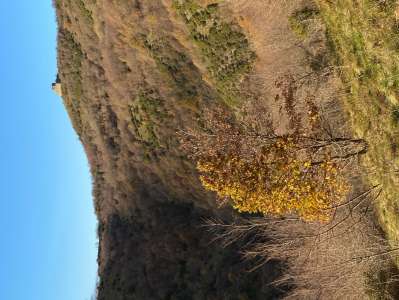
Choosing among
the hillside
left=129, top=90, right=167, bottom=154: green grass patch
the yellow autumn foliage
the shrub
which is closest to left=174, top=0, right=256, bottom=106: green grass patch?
the hillside

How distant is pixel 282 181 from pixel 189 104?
38.9 ft

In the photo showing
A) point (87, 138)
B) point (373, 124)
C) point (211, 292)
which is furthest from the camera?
point (87, 138)

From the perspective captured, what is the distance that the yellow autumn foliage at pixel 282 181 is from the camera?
9742 millimetres

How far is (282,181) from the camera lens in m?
9.82

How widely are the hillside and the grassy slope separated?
0.05 m

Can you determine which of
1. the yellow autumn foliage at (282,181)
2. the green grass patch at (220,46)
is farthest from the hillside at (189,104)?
the yellow autumn foliage at (282,181)

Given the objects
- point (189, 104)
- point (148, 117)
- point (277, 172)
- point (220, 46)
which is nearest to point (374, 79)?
point (277, 172)

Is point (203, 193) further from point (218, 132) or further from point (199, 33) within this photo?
point (218, 132)

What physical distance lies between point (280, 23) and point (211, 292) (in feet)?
35.4

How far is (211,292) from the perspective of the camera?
744 inches

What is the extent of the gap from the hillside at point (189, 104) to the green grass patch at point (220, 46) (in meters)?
0.04

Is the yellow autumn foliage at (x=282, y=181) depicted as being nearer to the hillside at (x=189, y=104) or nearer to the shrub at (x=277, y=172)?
the shrub at (x=277, y=172)

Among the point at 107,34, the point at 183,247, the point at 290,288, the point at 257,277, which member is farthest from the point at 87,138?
the point at 290,288

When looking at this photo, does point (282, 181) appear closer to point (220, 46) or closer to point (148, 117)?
point (220, 46)
